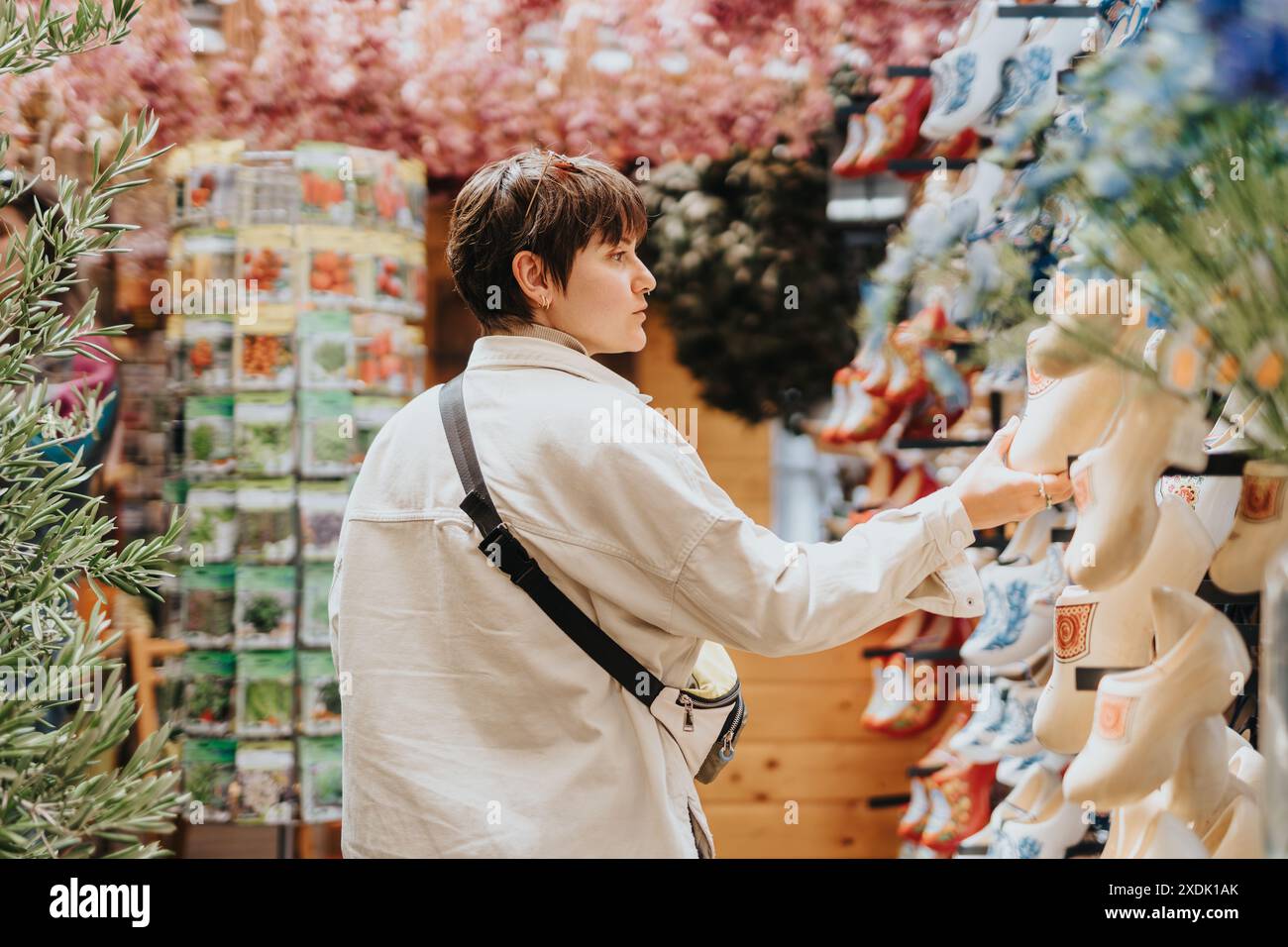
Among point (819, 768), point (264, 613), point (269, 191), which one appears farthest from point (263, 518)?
point (819, 768)

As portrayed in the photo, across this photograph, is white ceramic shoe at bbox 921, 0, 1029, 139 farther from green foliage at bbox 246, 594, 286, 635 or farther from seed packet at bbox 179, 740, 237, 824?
seed packet at bbox 179, 740, 237, 824

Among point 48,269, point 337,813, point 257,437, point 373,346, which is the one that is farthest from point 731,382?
point 48,269

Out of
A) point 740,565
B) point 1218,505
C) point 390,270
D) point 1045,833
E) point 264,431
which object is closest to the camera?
point 740,565

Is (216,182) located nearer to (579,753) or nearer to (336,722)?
(336,722)

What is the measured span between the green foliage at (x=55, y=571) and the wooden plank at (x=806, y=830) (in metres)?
2.42

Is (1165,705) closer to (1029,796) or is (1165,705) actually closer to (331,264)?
(1029,796)

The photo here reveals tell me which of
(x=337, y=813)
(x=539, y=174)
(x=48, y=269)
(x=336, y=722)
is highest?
(x=539, y=174)

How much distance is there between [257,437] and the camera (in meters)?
3.09

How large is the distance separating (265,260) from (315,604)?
792mm

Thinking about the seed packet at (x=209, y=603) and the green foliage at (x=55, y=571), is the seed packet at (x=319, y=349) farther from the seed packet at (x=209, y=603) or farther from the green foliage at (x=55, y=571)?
the green foliage at (x=55, y=571)

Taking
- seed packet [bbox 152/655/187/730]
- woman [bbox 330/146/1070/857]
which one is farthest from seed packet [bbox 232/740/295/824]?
woman [bbox 330/146/1070/857]

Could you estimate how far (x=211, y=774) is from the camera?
3.13 meters

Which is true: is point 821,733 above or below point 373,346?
below
